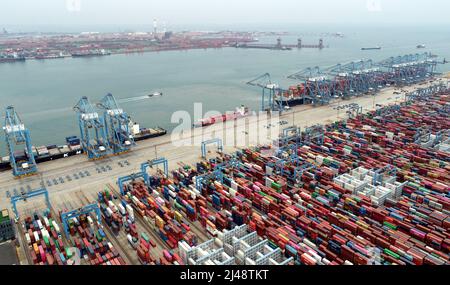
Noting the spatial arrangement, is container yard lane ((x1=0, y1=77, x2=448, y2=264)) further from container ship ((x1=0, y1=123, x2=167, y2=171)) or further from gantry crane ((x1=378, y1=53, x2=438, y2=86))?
gantry crane ((x1=378, y1=53, x2=438, y2=86))

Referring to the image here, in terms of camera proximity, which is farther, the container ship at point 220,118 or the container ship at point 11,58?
the container ship at point 11,58

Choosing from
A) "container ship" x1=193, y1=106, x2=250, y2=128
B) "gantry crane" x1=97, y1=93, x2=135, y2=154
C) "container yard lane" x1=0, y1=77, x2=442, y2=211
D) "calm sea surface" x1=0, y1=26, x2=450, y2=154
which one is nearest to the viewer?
"container yard lane" x1=0, y1=77, x2=442, y2=211

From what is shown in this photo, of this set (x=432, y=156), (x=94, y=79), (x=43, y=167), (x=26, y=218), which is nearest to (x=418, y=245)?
(x=432, y=156)

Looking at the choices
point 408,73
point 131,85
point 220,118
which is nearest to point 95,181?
point 220,118

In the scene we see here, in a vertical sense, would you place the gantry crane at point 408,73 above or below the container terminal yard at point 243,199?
above

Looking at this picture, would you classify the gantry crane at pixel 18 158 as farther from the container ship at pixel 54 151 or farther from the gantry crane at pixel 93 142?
the gantry crane at pixel 93 142

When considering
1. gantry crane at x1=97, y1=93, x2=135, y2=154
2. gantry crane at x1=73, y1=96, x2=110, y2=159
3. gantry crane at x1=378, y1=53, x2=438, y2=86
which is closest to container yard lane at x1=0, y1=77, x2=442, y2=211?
gantry crane at x1=73, y1=96, x2=110, y2=159

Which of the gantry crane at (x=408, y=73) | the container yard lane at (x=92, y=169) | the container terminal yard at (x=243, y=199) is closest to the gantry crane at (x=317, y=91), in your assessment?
the container yard lane at (x=92, y=169)

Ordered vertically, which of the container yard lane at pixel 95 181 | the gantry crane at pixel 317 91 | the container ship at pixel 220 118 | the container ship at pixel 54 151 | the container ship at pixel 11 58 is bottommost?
the container yard lane at pixel 95 181
